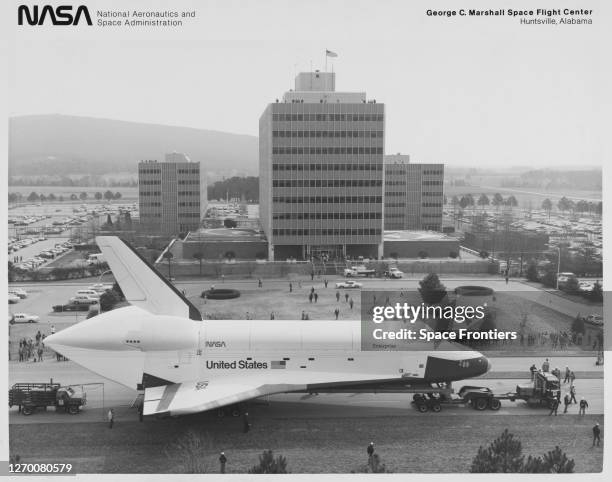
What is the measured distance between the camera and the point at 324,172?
4562 cm

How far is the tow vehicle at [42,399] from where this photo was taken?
722 inches

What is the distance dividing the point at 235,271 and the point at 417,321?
23816mm

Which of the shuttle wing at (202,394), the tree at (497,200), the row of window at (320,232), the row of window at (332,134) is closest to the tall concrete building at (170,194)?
the row of window at (320,232)

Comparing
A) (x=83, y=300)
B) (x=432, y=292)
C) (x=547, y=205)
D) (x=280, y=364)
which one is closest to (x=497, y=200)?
(x=547, y=205)

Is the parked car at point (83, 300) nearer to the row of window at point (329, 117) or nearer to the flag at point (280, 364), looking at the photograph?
the flag at point (280, 364)

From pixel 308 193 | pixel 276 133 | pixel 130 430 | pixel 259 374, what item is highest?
pixel 276 133

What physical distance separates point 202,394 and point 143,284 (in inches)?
161

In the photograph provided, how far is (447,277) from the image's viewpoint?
3581 cm

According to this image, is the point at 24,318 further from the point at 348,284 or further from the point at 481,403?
the point at 481,403

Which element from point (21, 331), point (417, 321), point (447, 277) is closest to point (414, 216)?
point (447, 277)

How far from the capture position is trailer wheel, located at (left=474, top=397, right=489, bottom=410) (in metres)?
18.8

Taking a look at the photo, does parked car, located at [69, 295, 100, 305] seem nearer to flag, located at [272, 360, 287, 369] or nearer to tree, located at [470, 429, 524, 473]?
flag, located at [272, 360, 287, 369]

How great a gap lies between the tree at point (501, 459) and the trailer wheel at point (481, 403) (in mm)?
4440

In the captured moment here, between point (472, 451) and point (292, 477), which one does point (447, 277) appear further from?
point (292, 477)
